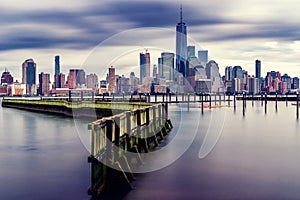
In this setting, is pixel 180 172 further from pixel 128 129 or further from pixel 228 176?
pixel 128 129

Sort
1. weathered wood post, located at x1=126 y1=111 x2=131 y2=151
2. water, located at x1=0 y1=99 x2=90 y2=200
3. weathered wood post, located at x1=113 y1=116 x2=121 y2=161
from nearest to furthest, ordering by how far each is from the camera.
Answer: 1. weathered wood post, located at x1=113 y1=116 x2=121 y2=161
2. water, located at x1=0 y1=99 x2=90 y2=200
3. weathered wood post, located at x1=126 y1=111 x2=131 y2=151

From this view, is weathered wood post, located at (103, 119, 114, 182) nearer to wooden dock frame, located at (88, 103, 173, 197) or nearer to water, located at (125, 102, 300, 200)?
wooden dock frame, located at (88, 103, 173, 197)

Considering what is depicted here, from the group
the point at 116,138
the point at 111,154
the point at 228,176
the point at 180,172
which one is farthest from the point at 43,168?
the point at 228,176

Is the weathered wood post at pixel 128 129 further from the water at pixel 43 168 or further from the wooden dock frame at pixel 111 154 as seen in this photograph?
the water at pixel 43 168

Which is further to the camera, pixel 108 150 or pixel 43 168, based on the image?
pixel 43 168

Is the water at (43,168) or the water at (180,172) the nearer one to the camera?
the water at (180,172)

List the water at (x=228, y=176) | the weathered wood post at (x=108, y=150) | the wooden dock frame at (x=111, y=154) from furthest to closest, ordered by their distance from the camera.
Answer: the water at (x=228, y=176), the weathered wood post at (x=108, y=150), the wooden dock frame at (x=111, y=154)

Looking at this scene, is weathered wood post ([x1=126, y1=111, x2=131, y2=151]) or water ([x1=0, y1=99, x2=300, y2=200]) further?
weathered wood post ([x1=126, y1=111, x2=131, y2=151])

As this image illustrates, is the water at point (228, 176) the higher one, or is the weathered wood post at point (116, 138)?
the weathered wood post at point (116, 138)

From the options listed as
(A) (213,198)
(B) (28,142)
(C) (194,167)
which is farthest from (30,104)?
(A) (213,198)

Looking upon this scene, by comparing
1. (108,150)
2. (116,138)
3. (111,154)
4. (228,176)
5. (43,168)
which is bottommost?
(43,168)

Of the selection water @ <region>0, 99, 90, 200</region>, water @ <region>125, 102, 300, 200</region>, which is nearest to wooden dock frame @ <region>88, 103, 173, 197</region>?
water @ <region>125, 102, 300, 200</region>

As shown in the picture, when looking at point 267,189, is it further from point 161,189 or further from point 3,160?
point 3,160

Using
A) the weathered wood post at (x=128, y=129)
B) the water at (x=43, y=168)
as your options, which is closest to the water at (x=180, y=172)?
the water at (x=43, y=168)
